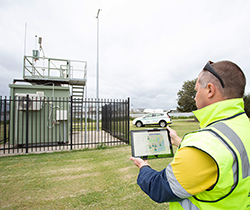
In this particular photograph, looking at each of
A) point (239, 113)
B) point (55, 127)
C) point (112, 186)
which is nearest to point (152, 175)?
point (239, 113)

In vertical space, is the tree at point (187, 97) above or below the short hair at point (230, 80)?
above

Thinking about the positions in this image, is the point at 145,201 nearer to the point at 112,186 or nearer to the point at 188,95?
the point at 112,186

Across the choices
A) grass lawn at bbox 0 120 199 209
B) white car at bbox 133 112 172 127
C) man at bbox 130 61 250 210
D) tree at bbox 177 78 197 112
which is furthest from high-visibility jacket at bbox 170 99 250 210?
tree at bbox 177 78 197 112

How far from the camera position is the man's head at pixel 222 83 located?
3.10ft

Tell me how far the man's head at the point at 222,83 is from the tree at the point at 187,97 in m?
29.0

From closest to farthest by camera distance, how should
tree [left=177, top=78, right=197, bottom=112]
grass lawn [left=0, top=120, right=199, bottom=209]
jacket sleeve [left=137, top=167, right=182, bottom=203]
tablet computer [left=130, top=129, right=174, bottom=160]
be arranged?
jacket sleeve [left=137, top=167, right=182, bottom=203] < tablet computer [left=130, top=129, right=174, bottom=160] < grass lawn [left=0, top=120, right=199, bottom=209] < tree [left=177, top=78, right=197, bottom=112]

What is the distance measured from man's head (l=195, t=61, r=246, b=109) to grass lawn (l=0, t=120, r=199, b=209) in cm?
271

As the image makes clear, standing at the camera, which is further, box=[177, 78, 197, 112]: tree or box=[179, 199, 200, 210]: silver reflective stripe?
box=[177, 78, 197, 112]: tree

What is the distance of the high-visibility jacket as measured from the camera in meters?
0.76

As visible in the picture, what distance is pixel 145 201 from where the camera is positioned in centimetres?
298

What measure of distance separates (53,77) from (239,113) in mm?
9815

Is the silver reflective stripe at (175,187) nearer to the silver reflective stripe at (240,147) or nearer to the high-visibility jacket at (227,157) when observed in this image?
the high-visibility jacket at (227,157)

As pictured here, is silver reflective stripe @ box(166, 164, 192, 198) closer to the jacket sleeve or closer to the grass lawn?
the jacket sleeve

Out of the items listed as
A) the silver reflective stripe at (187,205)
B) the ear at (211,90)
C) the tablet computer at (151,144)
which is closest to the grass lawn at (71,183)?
the tablet computer at (151,144)
